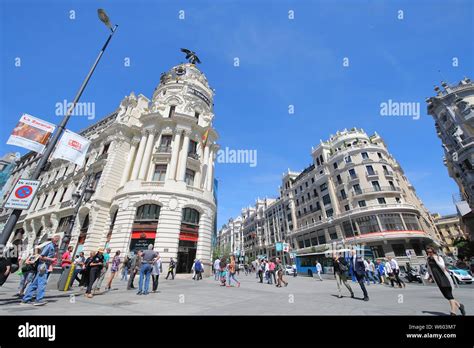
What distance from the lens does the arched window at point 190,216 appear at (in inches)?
861

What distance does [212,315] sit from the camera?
16.1ft

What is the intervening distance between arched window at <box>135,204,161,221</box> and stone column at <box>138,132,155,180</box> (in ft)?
10.6

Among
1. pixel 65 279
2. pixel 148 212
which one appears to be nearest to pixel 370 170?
pixel 148 212

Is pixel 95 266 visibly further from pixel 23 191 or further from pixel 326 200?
pixel 326 200

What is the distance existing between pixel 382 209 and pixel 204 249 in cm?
3176

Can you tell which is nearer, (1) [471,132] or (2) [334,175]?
(1) [471,132]

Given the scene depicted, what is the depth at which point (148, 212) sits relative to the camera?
21.2m

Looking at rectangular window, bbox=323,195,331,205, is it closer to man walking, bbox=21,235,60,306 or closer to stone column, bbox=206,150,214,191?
stone column, bbox=206,150,214,191

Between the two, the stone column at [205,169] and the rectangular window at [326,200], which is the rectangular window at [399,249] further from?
the stone column at [205,169]

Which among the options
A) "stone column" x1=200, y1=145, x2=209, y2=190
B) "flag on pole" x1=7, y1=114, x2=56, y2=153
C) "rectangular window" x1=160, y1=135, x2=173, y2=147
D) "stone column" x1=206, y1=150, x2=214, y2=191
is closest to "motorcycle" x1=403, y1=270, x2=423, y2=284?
"stone column" x1=206, y1=150, x2=214, y2=191

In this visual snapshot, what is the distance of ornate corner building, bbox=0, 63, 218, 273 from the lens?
20.7 metres

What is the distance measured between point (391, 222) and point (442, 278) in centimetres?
3720
